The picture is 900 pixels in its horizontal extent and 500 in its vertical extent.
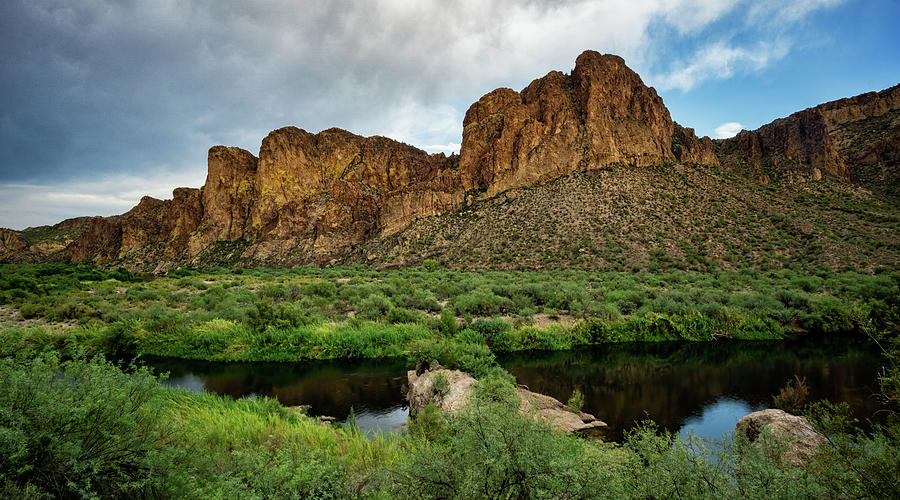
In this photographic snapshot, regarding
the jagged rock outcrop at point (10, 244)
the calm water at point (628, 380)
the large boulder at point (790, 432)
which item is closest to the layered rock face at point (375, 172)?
the jagged rock outcrop at point (10, 244)

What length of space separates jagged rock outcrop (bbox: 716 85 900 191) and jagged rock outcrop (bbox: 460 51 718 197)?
7517 mm

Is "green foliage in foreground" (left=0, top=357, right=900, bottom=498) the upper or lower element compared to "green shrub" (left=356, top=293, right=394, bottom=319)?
upper

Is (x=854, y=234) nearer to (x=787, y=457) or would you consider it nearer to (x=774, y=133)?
(x=774, y=133)

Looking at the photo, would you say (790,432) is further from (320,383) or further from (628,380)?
(320,383)

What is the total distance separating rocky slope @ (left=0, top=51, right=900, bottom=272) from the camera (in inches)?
2140

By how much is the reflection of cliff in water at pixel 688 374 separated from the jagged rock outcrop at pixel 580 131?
42.3m

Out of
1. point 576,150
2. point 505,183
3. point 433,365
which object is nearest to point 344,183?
point 505,183

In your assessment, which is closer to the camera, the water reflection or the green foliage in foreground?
the green foliage in foreground

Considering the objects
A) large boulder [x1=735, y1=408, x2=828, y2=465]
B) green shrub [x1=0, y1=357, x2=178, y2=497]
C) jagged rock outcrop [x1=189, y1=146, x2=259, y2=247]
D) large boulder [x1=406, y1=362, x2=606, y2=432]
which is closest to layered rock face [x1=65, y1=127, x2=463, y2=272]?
jagged rock outcrop [x1=189, y1=146, x2=259, y2=247]

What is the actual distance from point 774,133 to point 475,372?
3151 inches

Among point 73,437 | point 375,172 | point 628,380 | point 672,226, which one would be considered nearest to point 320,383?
point 73,437

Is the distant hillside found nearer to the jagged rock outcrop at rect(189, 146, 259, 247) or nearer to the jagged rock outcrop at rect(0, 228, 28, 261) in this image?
the jagged rock outcrop at rect(189, 146, 259, 247)

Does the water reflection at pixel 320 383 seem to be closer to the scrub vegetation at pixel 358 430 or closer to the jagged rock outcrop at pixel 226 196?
the scrub vegetation at pixel 358 430

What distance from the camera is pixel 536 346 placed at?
47.3 feet
